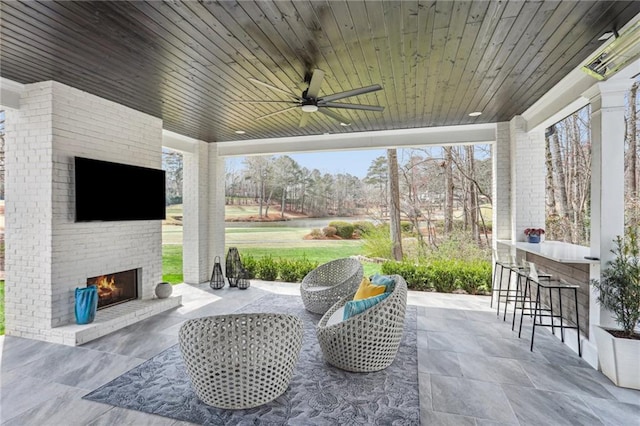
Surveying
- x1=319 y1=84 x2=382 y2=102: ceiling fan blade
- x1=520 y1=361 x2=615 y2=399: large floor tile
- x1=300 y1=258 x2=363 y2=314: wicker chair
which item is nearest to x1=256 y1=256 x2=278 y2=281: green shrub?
x1=300 y1=258 x2=363 y2=314: wicker chair

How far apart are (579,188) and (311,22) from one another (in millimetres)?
5999

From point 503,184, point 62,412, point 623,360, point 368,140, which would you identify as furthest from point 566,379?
point 368,140

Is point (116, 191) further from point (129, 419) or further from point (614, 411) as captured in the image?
point (614, 411)

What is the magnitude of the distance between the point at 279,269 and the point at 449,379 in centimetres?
487

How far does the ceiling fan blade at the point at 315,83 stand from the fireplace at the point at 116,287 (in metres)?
3.74

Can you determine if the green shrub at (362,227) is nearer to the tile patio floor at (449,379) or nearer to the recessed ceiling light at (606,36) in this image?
the tile patio floor at (449,379)

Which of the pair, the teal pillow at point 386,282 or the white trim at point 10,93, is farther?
the white trim at point 10,93

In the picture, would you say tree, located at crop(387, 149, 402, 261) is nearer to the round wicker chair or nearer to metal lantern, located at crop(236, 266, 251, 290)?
metal lantern, located at crop(236, 266, 251, 290)

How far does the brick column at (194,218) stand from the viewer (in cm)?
669

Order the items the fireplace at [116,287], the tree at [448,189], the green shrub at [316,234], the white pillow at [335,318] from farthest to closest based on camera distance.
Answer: the green shrub at [316,234] < the tree at [448,189] < the fireplace at [116,287] < the white pillow at [335,318]

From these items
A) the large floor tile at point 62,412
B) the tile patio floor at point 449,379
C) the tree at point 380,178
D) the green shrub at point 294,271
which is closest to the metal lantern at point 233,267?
the green shrub at point 294,271

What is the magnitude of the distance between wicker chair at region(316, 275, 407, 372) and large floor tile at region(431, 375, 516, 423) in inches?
19.6

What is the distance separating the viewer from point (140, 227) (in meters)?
4.89

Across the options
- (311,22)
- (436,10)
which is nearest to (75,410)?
(311,22)
